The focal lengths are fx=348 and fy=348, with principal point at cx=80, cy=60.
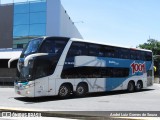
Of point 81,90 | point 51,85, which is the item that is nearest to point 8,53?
point 81,90

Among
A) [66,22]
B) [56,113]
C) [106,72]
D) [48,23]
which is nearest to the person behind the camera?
[56,113]

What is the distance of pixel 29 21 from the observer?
41.1 metres

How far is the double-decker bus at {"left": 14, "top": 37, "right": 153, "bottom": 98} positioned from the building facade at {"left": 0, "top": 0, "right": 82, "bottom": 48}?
51.8 ft

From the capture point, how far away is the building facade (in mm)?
40219

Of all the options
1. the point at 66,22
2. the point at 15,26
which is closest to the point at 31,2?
the point at 15,26

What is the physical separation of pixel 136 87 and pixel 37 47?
11.1 meters

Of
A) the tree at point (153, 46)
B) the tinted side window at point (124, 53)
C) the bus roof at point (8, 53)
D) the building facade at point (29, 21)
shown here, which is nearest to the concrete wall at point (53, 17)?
the building facade at point (29, 21)

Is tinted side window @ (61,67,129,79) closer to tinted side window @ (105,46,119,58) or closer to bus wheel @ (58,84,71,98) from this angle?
bus wheel @ (58,84,71,98)

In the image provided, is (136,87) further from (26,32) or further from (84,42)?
(26,32)

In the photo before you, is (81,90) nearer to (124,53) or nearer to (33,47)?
(33,47)

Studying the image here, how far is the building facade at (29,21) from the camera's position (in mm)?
40219

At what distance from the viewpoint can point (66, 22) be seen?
153 ft

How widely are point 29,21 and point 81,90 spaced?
2074 centimetres

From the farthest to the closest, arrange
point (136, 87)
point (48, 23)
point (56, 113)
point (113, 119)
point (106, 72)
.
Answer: point (48, 23), point (136, 87), point (106, 72), point (56, 113), point (113, 119)
